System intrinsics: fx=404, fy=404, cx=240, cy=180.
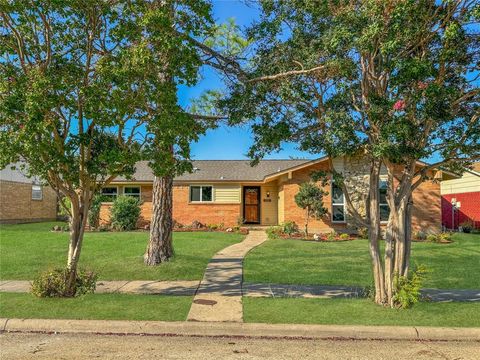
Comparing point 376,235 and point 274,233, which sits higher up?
point 376,235

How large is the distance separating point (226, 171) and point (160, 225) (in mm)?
14948

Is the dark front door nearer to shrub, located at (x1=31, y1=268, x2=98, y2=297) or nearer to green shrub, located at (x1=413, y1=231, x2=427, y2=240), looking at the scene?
green shrub, located at (x1=413, y1=231, x2=427, y2=240)

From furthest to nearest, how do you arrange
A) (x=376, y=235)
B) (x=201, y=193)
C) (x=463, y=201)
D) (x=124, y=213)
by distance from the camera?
(x=463, y=201) → (x=201, y=193) → (x=124, y=213) → (x=376, y=235)

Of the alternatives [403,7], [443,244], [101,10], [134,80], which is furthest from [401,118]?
[443,244]

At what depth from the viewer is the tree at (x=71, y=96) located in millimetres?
7164

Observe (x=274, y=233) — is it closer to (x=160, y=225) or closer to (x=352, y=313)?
(x=160, y=225)

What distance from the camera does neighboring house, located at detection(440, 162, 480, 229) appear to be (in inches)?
1019

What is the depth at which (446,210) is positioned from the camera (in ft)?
94.7

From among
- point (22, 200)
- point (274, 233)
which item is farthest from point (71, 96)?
point (22, 200)

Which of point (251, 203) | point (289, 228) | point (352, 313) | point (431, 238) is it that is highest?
point (251, 203)

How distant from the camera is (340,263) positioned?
12.9 metres

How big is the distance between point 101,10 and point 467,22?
6.68 metres

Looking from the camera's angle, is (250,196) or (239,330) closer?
(239,330)

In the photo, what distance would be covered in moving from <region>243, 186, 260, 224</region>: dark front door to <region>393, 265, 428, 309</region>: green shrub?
61.1ft
